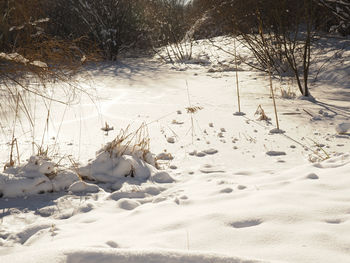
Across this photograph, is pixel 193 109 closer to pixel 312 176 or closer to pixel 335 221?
pixel 312 176

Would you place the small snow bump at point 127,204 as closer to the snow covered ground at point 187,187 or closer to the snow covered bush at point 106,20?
the snow covered ground at point 187,187

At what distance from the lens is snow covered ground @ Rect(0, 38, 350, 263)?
1.24 m

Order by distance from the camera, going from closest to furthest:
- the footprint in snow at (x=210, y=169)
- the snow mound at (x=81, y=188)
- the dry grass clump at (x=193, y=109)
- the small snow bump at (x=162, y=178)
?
the snow mound at (x=81, y=188) → the small snow bump at (x=162, y=178) → the footprint in snow at (x=210, y=169) → the dry grass clump at (x=193, y=109)

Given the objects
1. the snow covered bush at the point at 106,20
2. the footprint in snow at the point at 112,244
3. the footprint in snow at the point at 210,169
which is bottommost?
the footprint in snow at the point at 210,169

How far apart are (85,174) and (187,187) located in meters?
0.69

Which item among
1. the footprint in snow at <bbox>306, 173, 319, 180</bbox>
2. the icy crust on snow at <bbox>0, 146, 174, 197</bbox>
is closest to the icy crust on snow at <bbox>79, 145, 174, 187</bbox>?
the icy crust on snow at <bbox>0, 146, 174, 197</bbox>

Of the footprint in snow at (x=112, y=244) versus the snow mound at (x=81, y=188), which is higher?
the footprint in snow at (x=112, y=244)

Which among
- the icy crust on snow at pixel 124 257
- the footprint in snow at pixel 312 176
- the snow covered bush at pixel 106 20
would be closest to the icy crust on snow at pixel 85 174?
the footprint in snow at pixel 312 176

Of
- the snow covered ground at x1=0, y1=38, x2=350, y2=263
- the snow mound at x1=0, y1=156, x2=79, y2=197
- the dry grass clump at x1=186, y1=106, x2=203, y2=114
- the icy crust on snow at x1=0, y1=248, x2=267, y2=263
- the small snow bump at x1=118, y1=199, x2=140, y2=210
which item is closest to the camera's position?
the icy crust on snow at x1=0, y1=248, x2=267, y2=263

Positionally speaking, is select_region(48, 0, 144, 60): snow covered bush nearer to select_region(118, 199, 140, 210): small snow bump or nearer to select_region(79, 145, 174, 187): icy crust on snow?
select_region(79, 145, 174, 187): icy crust on snow

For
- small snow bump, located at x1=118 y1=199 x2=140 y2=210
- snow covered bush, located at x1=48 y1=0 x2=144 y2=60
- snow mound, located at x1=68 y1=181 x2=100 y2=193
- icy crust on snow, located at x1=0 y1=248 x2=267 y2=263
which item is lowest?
small snow bump, located at x1=118 y1=199 x2=140 y2=210

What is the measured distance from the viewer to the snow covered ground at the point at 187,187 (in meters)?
1.24

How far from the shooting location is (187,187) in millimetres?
2182

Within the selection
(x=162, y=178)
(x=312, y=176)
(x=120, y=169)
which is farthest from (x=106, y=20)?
(x=312, y=176)
